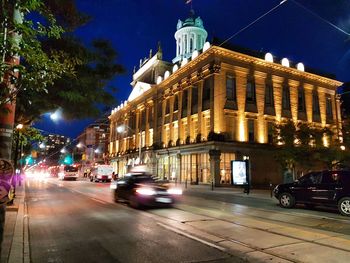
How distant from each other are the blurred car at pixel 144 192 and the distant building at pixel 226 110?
69.2 ft

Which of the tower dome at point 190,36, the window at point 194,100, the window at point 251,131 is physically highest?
the tower dome at point 190,36

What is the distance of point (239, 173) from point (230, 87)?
15221 mm

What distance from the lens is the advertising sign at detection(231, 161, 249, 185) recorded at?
2749cm

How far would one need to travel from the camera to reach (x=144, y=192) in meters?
14.4

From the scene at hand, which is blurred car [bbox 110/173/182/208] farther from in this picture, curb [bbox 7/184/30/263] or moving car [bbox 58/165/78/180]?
moving car [bbox 58/165/78/180]

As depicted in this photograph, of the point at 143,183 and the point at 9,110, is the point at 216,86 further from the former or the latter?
the point at 9,110

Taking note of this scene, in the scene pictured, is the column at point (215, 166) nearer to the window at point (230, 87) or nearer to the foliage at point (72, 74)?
the window at point (230, 87)

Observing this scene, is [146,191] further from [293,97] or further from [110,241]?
[293,97]

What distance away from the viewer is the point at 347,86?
58.6 meters

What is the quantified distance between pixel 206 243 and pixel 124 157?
191 ft

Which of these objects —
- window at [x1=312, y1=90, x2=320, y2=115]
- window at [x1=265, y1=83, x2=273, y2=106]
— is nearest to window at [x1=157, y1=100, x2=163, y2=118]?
window at [x1=265, y1=83, x2=273, y2=106]

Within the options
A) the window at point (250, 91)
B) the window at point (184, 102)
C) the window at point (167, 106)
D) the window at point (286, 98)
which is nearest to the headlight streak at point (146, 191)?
the window at point (250, 91)

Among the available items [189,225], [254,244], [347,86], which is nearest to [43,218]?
[189,225]

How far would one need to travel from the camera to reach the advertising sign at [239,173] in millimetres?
27492
